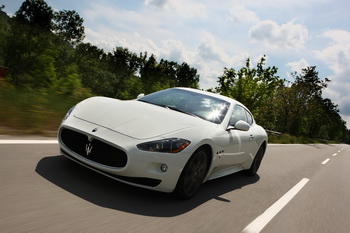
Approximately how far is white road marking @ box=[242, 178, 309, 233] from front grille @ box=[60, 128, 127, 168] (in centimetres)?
149

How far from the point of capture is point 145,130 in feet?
11.8

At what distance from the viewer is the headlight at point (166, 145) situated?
3.38 meters

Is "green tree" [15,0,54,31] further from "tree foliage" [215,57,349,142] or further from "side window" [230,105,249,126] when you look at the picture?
"side window" [230,105,249,126]

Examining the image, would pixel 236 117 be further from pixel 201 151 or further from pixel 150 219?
pixel 150 219

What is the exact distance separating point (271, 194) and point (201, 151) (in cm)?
211

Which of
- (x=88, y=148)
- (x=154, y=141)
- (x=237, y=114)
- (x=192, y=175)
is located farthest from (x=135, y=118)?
(x=237, y=114)

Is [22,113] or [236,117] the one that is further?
[22,113]

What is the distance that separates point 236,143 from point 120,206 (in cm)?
215

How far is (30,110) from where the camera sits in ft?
22.6

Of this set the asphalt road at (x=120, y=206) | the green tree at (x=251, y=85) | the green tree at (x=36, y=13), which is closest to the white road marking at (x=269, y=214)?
the asphalt road at (x=120, y=206)

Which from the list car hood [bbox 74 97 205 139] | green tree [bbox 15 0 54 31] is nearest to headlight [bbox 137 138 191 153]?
car hood [bbox 74 97 205 139]

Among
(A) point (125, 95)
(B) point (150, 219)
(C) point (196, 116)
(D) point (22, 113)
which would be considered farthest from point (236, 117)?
(A) point (125, 95)

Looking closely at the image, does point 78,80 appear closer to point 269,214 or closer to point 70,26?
point 269,214

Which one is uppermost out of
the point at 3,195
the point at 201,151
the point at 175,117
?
the point at 175,117
